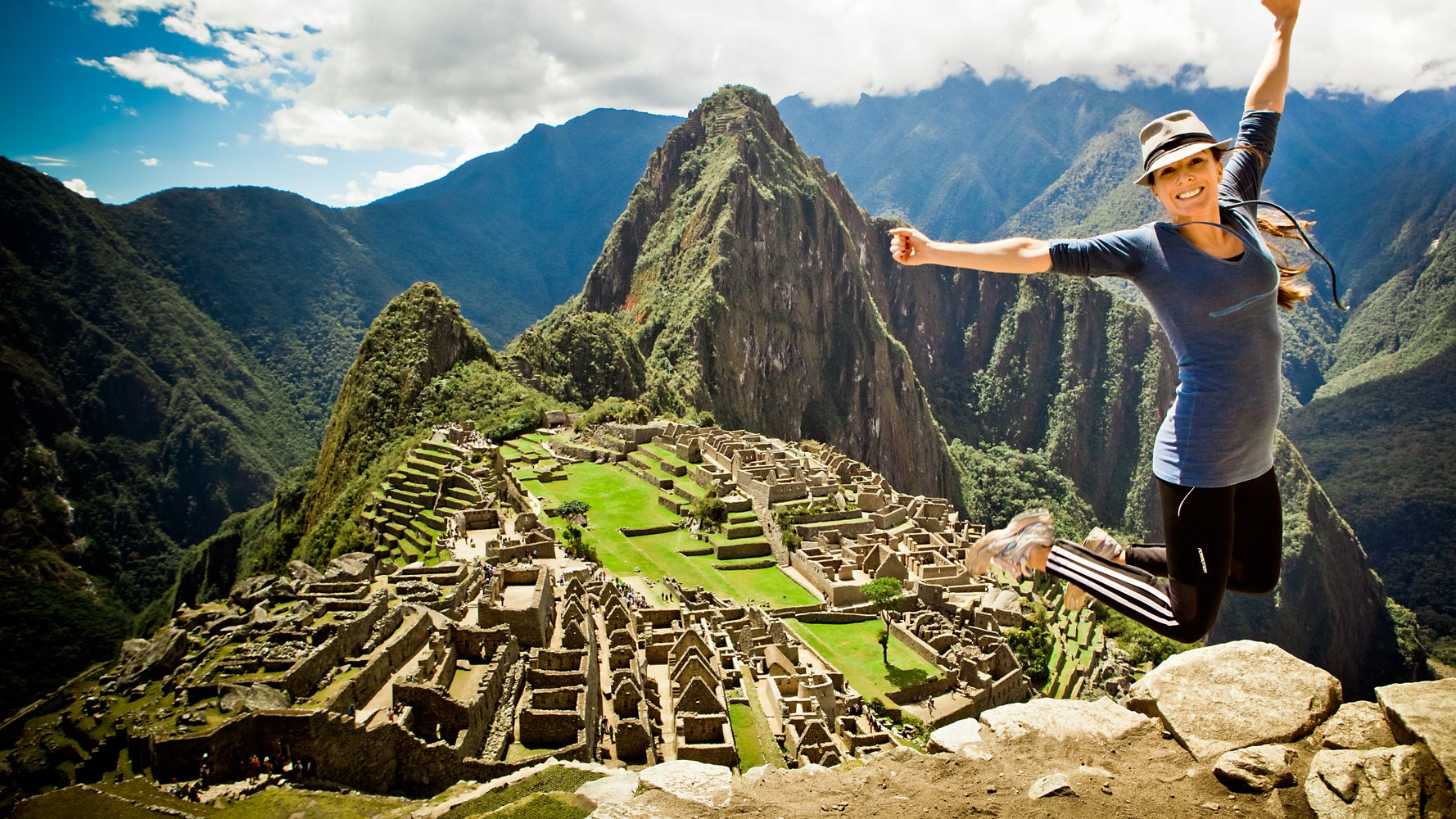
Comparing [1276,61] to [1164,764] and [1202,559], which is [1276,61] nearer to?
[1202,559]

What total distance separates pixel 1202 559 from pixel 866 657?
84.4 ft

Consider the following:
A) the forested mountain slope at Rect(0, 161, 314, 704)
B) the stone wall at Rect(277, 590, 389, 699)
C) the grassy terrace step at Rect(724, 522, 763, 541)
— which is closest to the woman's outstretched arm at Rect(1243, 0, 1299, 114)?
the stone wall at Rect(277, 590, 389, 699)

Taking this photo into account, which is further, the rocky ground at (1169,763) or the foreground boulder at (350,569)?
the foreground boulder at (350,569)

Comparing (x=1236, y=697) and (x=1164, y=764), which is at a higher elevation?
(x=1236, y=697)

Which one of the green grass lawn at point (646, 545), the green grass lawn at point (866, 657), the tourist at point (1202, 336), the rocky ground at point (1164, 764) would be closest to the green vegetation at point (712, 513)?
the green grass lawn at point (646, 545)

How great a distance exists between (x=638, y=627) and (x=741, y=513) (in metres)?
21.0

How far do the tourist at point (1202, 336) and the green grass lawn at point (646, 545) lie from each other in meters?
29.5

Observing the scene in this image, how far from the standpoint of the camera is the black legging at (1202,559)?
4590mm

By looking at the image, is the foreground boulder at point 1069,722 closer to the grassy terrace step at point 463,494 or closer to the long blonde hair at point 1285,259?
the long blonde hair at point 1285,259

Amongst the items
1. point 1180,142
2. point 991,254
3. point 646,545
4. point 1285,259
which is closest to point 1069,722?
point 1285,259

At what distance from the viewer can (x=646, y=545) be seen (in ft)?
129

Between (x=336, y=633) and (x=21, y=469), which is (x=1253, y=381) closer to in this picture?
(x=336, y=633)

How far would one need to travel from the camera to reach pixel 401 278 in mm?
185250

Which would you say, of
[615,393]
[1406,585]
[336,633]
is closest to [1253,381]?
[336,633]
